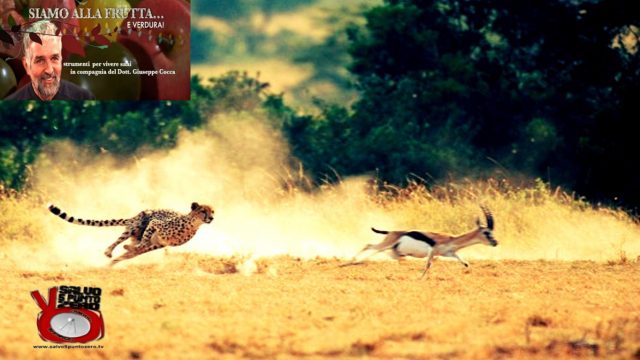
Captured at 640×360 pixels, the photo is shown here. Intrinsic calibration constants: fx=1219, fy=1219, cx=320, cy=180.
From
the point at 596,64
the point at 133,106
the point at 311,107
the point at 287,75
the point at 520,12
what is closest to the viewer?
the point at 596,64

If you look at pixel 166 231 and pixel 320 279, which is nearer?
pixel 320 279

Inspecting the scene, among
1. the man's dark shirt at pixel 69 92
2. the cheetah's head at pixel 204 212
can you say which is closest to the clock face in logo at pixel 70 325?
the cheetah's head at pixel 204 212

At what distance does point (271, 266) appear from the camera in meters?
13.0

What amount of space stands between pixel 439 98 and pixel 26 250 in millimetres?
12141

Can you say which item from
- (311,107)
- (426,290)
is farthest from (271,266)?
(311,107)

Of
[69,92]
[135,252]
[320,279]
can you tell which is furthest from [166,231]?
[69,92]

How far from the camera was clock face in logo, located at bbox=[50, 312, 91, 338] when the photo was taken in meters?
9.20

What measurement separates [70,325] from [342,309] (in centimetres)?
242

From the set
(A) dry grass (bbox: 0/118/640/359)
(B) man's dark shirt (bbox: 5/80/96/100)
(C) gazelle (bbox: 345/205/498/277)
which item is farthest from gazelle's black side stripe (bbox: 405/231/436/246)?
(B) man's dark shirt (bbox: 5/80/96/100)

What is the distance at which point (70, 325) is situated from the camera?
937cm

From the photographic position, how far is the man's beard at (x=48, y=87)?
16516mm

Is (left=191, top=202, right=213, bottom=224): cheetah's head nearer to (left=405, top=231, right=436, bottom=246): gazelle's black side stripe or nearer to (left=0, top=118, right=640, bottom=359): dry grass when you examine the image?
(left=0, top=118, right=640, bottom=359): dry grass

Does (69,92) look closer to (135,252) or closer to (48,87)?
(48,87)

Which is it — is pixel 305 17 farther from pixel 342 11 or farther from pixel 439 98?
pixel 439 98
